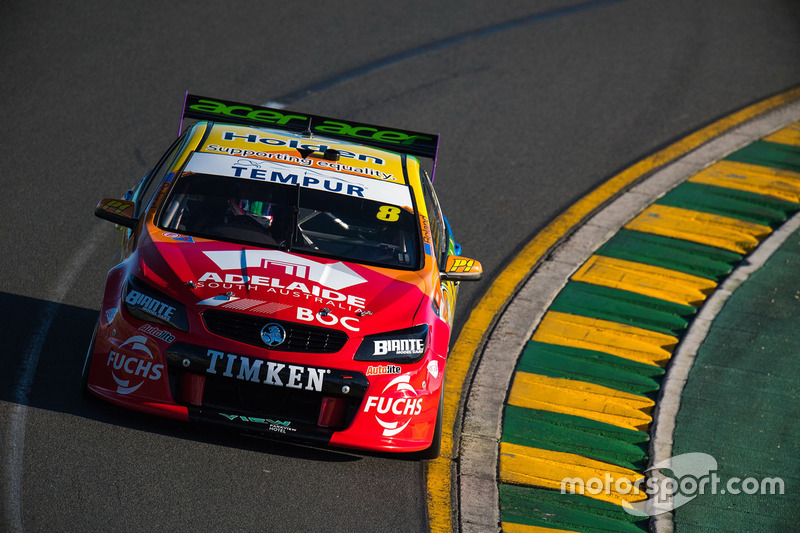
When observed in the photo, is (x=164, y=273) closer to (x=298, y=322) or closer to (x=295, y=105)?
(x=298, y=322)

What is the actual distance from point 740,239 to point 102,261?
603 cm

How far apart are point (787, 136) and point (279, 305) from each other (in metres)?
8.53

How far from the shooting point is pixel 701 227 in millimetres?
10172

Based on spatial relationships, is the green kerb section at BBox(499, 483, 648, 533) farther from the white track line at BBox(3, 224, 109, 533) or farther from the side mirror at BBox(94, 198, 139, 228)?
the side mirror at BBox(94, 198, 139, 228)

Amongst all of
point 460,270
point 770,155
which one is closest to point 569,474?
point 460,270

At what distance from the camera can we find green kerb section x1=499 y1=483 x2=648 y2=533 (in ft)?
19.6

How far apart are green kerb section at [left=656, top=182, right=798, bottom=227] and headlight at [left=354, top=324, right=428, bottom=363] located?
5.43 metres

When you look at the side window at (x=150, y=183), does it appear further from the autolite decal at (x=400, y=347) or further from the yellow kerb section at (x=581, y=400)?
the yellow kerb section at (x=581, y=400)

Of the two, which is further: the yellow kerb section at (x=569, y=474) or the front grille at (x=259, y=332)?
the yellow kerb section at (x=569, y=474)

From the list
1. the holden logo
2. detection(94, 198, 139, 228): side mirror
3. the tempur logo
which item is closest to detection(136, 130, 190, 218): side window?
detection(94, 198, 139, 228): side mirror

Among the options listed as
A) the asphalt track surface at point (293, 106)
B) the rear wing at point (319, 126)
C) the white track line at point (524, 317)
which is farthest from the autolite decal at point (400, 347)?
the rear wing at point (319, 126)

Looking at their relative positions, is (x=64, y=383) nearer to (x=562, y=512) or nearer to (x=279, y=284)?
(x=279, y=284)

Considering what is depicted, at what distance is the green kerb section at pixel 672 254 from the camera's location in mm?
9422

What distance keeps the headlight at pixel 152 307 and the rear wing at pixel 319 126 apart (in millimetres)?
2253
